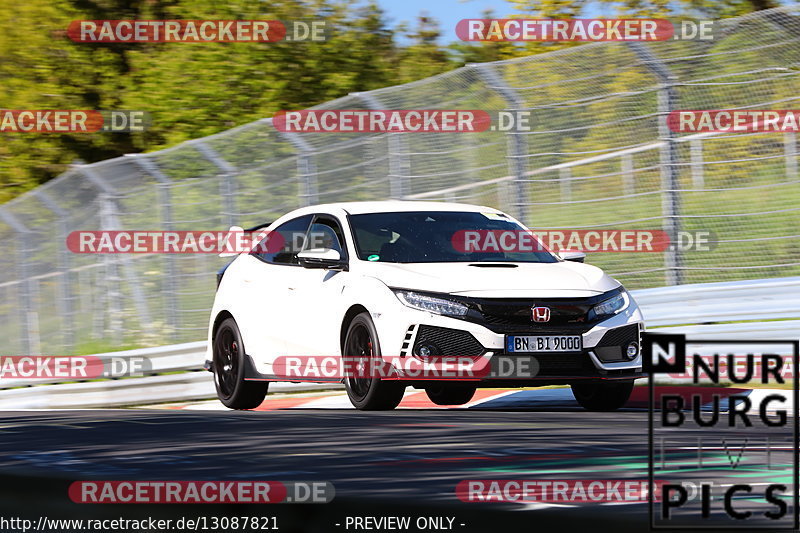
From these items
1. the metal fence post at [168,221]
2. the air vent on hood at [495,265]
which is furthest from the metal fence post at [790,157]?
the metal fence post at [168,221]

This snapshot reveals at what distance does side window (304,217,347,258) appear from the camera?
11.9 metres

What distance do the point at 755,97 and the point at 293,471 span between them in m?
8.19

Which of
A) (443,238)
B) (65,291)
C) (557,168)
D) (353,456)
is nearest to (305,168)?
(557,168)

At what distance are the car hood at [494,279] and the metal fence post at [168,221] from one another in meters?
7.83

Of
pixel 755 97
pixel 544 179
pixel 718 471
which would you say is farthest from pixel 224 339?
pixel 718 471

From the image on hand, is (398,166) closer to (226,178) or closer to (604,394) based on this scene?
(226,178)

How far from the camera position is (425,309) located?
10.4m

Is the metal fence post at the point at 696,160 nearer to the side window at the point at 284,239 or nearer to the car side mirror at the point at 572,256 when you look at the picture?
the car side mirror at the point at 572,256

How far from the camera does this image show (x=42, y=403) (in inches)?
710

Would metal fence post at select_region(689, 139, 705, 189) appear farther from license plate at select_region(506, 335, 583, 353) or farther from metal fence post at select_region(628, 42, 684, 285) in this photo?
license plate at select_region(506, 335, 583, 353)

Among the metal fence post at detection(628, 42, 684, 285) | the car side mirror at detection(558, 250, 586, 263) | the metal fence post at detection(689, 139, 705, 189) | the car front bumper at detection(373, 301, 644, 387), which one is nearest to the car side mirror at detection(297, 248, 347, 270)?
the car front bumper at detection(373, 301, 644, 387)

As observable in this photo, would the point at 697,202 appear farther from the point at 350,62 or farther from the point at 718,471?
the point at 350,62

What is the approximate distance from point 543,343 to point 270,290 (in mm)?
2734

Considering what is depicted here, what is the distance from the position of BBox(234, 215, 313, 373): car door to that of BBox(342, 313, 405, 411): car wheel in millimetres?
1080
